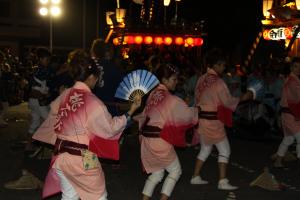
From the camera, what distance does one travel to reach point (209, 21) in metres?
30.9

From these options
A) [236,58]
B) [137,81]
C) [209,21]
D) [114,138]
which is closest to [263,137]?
[137,81]

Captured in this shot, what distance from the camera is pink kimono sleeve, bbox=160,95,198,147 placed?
18.2ft

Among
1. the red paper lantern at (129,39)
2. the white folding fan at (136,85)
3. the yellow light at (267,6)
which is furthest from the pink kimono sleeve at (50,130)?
the red paper lantern at (129,39)

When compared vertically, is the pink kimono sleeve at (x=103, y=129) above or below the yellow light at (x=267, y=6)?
below

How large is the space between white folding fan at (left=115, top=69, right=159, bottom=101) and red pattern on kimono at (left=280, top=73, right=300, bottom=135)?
3368 millimetres

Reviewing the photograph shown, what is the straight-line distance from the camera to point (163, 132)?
5.55 meters

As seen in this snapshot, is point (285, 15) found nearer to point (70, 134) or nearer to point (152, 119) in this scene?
point (152, 119)

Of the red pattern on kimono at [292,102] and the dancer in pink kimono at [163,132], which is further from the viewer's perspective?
the red pattern on kimono at [292,102]

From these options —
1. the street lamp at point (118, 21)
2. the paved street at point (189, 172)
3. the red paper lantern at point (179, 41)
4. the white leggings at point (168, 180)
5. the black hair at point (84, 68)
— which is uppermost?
the street lamp at point (118, 21)

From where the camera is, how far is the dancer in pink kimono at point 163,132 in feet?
18.2

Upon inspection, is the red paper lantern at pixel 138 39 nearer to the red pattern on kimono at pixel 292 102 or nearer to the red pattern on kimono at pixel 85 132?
the red pattern on kimono at pixel 292 102

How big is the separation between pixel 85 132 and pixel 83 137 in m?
0.04

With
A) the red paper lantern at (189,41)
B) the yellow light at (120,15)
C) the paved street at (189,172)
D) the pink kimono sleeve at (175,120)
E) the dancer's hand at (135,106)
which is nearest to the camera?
the dancer's hand at (135,106)

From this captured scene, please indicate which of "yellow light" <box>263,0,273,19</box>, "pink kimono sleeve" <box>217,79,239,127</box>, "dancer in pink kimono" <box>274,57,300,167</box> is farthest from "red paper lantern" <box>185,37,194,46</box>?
"pink kimono sleeve" <box>217,79,239,127</box>
